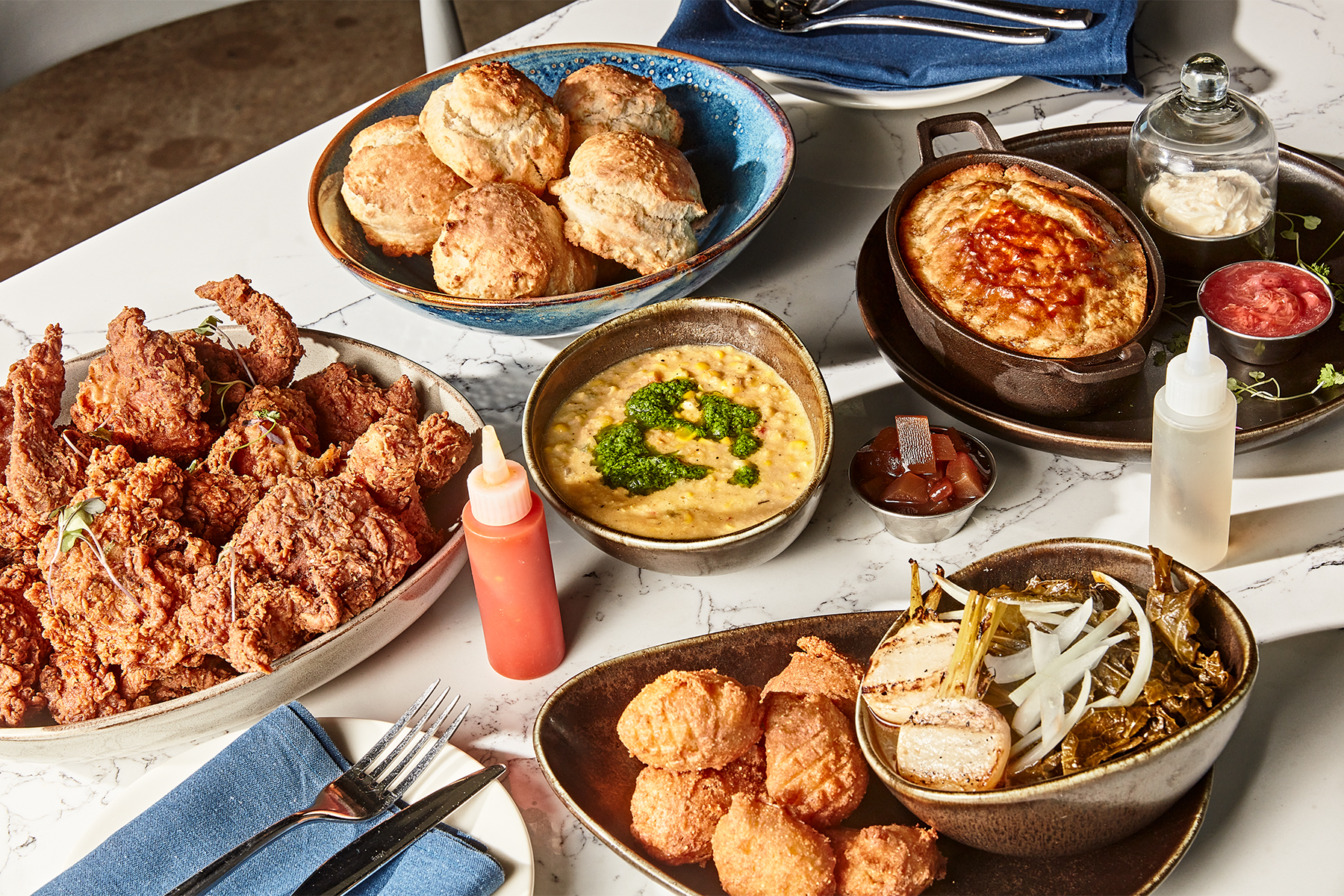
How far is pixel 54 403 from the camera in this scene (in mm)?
1896

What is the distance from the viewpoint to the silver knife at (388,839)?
1.41m

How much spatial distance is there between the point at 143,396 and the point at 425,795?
811 mm

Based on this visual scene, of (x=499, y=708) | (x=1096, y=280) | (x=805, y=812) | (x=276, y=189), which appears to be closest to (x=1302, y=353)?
(x=1096, y=280)

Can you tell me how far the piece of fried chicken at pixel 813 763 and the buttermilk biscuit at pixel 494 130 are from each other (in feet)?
4.00

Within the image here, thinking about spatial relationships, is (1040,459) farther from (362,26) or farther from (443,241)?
(362,26)

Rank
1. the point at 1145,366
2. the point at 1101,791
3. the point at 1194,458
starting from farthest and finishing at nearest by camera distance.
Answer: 1. the point at 1145,366
2. the point at 1194,458
3. the point at 1101,791

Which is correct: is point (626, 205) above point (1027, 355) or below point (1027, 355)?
above

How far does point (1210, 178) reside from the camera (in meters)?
2.24

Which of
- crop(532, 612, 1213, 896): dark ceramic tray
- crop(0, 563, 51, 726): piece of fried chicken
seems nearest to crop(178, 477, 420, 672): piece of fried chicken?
crop(0, 563, 51, 726): piece of fried chicken

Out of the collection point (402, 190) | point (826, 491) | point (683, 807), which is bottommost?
point (826, 491)

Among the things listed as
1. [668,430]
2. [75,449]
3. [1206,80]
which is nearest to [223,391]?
[75,449]

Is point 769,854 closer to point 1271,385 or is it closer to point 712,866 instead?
point 712,866

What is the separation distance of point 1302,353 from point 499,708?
1.52m

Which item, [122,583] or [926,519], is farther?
[926,519]
